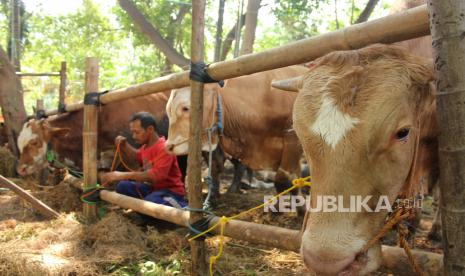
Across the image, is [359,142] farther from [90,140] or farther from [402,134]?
[90,140]

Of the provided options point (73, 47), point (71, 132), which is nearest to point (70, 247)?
point (71, 132)

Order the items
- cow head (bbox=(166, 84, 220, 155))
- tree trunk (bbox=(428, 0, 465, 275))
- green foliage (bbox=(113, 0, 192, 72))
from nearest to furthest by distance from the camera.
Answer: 1. tree trunk (bbox=(428, 0, 465, 275))
2. cow head (bbox=(166, 84, 220, 155))
3. green foliage (bbox=(113, 0, 192, 72))

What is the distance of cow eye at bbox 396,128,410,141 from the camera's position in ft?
6.27

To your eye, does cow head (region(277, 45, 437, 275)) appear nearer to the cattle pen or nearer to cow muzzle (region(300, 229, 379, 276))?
cow muzzle (region(300, 229, 379, 276))

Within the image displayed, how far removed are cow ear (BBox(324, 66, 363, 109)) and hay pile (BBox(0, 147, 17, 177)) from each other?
306 inches

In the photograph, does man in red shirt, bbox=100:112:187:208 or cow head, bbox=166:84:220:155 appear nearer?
man in red shirt, bbox=100:112:187:208

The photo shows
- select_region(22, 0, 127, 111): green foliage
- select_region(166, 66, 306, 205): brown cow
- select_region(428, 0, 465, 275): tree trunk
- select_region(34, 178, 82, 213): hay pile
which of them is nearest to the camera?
select_region(428, 0, 465, 275): tree trunk

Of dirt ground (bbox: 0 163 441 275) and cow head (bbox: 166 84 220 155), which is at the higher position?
cow head (bbox: 166 84 220 155)

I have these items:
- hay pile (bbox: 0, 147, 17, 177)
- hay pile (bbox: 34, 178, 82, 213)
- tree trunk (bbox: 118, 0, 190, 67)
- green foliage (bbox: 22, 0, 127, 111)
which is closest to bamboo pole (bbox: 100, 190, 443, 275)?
hay pile (bbox: 34, 178, 82, 213)

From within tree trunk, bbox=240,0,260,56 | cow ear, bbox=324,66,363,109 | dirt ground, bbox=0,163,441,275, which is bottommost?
dirt ground, bbox=0,163,441,275

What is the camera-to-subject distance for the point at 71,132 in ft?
25.0

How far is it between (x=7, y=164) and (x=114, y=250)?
18.1 feet

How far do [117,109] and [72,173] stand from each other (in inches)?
63.4

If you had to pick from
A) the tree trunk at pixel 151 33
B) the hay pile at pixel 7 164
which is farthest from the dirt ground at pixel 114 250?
the tree trunk at pixel 151 33
